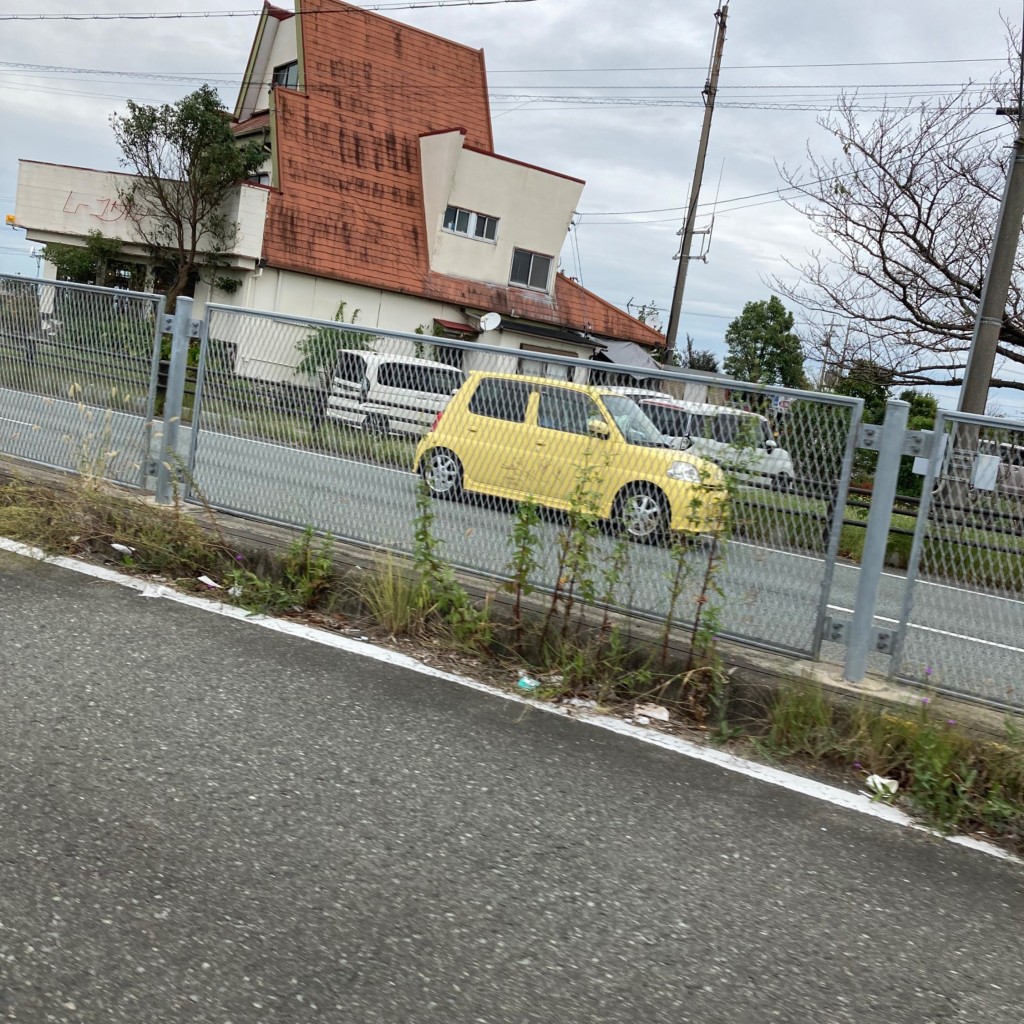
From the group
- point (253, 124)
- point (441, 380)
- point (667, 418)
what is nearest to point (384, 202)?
point (253, 124)

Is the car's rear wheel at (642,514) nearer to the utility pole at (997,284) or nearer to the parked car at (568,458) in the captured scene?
the parked car at (568,458)

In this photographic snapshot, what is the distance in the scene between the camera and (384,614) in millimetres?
5387

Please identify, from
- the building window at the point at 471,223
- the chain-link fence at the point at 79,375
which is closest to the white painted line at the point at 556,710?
the chain-link fence at the point at 79,375

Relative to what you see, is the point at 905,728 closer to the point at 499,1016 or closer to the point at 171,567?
the point at 499,1016

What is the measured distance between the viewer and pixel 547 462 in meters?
5.44

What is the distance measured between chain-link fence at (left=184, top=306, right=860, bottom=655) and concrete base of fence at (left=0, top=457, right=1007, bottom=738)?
10 centimetres

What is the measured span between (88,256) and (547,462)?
26628mm

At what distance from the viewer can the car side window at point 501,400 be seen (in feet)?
18.0

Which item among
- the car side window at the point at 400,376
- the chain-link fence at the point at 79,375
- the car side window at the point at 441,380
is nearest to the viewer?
the car side window at the point at 441,380

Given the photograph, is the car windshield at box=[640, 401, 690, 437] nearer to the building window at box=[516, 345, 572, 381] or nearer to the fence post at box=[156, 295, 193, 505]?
the building window at box=[516, 345, 572, 381]

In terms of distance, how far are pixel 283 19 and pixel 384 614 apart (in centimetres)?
3143

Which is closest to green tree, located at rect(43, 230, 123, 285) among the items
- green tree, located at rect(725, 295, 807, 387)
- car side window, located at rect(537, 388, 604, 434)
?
car side window, located at rect(537, 388, 604, 434)

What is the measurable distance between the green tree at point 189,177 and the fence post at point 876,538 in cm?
2397

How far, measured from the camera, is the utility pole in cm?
1198
